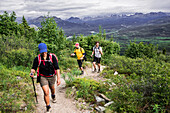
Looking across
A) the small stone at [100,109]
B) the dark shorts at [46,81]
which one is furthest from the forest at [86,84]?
the dark shorts at [46,81]

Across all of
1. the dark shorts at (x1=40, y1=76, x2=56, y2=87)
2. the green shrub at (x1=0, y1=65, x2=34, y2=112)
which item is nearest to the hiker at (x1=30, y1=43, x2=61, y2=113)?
the dark shorts at (x1=40, y1=76, x2=56, y2=87)

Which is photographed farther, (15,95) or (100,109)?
(15,95)

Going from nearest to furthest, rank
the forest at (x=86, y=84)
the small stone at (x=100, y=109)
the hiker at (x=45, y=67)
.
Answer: the forest at (x=86, y=84)
the hiker at (x=45, y=67)
the small stone at (x=100, y=109)

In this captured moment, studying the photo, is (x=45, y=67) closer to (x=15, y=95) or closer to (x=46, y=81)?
(x=46, y=81)

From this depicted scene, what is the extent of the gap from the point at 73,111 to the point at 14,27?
27.5 metres

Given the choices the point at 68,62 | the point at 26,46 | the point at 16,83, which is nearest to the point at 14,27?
the point at 26,46

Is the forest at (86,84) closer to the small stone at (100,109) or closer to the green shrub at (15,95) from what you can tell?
→ the green shrub at (15,95)

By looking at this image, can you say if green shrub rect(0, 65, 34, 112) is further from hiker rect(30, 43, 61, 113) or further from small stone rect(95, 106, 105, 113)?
small stone rect(95, 106, 105, 113)

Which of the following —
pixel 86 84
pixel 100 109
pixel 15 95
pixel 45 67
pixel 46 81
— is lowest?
pixel 100 109

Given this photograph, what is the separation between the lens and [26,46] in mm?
11773

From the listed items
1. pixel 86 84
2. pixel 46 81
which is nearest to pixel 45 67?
pixel 46 81

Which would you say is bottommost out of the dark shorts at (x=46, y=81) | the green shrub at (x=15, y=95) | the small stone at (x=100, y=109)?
the small stone at (x=100, y=109)

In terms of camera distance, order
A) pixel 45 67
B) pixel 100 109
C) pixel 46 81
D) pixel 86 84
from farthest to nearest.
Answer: pixel 86 84, pixel 100 109, pixel 46 81, pixel 45 67

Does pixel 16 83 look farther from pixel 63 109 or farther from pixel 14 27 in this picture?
pixel 14 27
